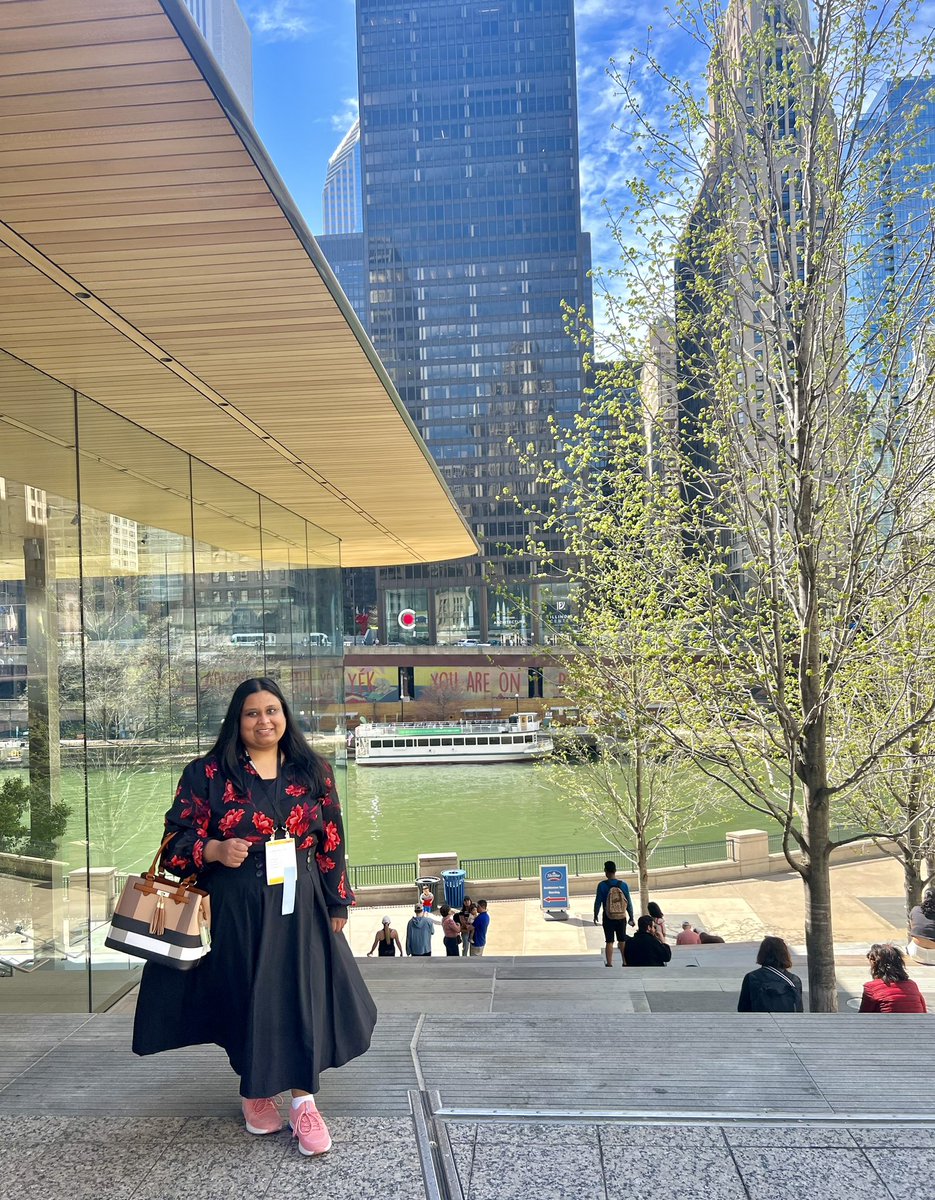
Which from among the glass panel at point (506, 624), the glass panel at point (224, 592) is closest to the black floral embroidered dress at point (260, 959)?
the glass panel at point (224, 592)

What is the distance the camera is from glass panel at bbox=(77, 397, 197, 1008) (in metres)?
7.09

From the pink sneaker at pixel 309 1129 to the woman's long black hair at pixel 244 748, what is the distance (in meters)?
1.10

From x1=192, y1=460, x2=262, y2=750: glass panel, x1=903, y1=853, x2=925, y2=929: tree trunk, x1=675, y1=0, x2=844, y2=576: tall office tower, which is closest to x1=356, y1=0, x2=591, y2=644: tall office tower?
x1=903, y1=853, x2=925, y2=929: tree trunk

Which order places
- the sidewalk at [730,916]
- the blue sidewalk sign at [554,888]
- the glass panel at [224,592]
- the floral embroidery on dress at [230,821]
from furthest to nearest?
the blue sidewalk sign at [554,888]
the sidewalk at [730,916]
the glass panel at [224,592]
the floral embroidery on dress at [230,821]

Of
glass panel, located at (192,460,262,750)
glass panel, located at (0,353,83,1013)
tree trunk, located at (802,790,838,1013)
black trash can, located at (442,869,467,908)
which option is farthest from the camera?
black trash can, located at (442,869,467,908)

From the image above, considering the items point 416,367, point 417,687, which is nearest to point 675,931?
point 417,687

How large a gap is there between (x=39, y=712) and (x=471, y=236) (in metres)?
125

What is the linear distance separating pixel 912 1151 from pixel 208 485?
9410 millimetres

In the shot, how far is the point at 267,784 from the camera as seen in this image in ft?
11.9

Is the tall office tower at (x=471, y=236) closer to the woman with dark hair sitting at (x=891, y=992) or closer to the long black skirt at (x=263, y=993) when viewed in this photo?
the woman with dark hair sitting at (x=891, y=992)

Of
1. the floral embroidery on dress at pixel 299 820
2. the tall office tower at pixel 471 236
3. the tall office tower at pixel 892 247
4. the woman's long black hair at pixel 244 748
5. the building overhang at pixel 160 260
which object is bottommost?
the floral embroidery on dress at pixel 299 820

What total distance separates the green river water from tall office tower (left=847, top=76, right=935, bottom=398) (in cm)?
664

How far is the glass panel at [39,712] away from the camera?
6.23 meters

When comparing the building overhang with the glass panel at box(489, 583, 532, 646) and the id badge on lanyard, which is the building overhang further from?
the glass panel at box(489, 583, 532, 646)
